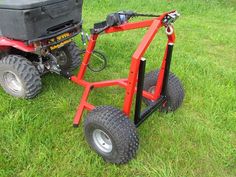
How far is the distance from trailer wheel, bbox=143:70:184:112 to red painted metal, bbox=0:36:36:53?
4.52 feet

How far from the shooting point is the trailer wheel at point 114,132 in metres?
2.91

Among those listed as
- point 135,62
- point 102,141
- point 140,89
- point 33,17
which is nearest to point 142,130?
point 102,141

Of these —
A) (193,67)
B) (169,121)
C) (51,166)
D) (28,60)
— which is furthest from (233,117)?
(28,60)

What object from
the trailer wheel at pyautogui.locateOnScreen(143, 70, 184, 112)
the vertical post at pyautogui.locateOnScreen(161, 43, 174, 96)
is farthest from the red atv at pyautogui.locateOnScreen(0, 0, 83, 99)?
the vertical post at pyautogui.locateOnScreen(161, 43, 174, 96)

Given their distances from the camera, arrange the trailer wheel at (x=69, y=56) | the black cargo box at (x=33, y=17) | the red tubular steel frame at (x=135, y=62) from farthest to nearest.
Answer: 1. the trailer wheel at (x=69, y=56)
2. the black cargo box at (x=33, y=17)
3. the red tubular steel frame at (x=135, y=62)

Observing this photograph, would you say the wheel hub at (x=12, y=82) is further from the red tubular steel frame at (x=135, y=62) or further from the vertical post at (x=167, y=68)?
the vertical post at (x=167, y=68)

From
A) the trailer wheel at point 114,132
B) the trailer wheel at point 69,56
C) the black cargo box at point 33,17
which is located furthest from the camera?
the trailer wheel at point 69,56

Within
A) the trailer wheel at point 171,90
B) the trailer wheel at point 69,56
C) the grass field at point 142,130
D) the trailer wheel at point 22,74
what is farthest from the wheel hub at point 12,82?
the trailer wheel at point 171,90

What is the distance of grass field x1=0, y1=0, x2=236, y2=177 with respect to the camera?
10.3ft

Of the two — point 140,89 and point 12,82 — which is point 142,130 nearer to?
point 140,89

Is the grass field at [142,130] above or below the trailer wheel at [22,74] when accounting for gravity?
below

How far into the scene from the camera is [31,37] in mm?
3543

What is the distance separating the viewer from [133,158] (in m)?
3.20

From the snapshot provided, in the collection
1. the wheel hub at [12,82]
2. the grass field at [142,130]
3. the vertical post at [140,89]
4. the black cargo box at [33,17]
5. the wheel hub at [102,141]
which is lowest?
the grass field at [142,130]
